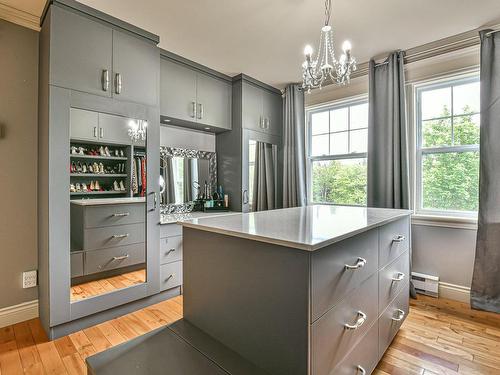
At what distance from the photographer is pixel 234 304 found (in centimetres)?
117

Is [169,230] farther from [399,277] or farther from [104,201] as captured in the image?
[399,277]

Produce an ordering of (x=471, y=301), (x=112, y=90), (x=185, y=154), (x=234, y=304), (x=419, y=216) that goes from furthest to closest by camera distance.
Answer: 1. (x=185, y=154)
2. (x=419, y=216)
3. (x=471, y=301)
4. (x=112, y=90)
5. (x=234, y=304)

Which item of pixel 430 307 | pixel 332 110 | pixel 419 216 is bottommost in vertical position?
pixel 430 307

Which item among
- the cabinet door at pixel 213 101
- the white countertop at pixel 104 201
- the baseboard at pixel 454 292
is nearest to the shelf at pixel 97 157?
the white countertop at pixel 104 201

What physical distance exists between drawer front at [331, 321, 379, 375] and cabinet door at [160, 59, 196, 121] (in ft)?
8.52

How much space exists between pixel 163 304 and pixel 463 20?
3.69 m

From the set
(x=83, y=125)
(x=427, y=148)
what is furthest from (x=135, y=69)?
(x=427, y=148)

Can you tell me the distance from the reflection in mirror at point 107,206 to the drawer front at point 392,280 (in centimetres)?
194

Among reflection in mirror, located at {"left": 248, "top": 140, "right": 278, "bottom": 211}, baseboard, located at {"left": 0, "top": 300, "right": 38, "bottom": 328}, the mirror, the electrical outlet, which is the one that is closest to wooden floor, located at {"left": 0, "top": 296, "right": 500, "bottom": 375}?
baseboard, located at {"left": 0, "top": 300, "right": 38, "bottom": 328}

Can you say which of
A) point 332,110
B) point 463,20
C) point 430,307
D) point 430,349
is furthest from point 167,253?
point 463,20

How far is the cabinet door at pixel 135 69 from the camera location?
7.38ft

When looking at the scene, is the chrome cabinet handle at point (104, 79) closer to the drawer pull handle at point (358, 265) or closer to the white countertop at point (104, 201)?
the white countertop at point (104, 201)

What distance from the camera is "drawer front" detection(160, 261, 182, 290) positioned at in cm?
260

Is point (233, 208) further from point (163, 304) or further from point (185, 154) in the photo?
point (163, 304)
